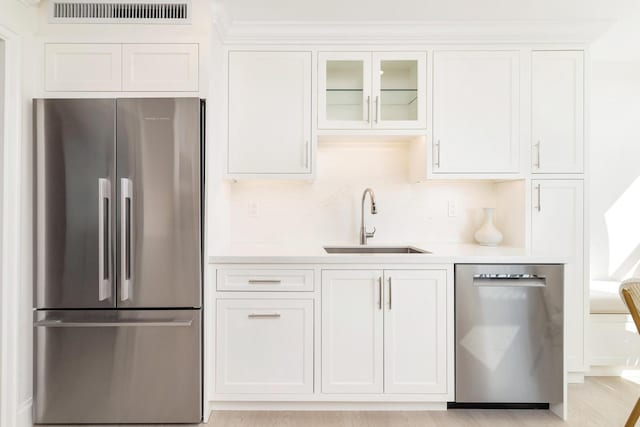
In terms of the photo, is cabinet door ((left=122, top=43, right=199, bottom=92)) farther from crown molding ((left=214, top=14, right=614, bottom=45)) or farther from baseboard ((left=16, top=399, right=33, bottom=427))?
baseboard ((left=16, top=399, right=33, bottom=427))

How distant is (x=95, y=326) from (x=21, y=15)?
169 cm

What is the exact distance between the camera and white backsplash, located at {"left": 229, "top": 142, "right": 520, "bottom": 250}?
9.67 ft

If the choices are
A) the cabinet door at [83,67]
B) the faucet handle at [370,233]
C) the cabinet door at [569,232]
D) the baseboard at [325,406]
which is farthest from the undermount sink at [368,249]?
the cabinet door at [83,67]

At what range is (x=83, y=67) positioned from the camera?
84.7 inches

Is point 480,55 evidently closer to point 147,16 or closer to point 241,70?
point 241,70

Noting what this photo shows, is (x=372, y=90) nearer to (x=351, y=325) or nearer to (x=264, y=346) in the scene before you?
(x=351, y=325)

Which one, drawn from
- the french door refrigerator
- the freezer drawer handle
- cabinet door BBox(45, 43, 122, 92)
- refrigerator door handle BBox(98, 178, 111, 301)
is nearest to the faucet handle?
the french door refrigerator

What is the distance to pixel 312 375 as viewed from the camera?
7.32ft

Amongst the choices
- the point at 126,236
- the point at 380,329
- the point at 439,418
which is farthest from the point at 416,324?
the point at 126,236

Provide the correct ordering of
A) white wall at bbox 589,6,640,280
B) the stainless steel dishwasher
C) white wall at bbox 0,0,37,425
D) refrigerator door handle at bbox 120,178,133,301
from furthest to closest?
white wall at bbox 589,6,640,280 < the stainless steel dishwasher < refrigerator door handle at bbox 120,178,133,301 < white wall at bbox 0,0,37,425

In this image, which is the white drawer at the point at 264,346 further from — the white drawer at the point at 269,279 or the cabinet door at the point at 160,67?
the cabinet door at the point at 160,67

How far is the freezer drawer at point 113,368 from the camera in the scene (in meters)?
2.08

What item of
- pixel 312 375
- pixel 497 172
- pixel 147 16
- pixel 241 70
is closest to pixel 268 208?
pixel 241 70

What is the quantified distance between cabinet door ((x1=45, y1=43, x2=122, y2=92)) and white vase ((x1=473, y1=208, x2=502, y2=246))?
2522 mm
